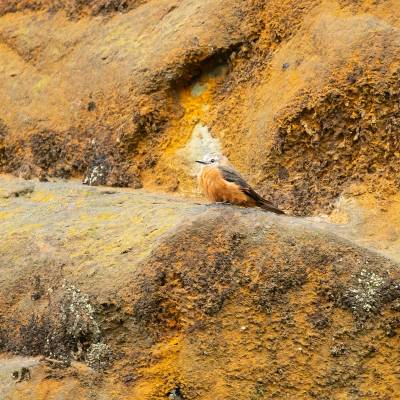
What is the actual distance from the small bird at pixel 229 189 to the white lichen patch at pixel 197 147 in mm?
2615

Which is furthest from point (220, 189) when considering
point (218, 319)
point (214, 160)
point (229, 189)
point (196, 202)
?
point (218, 319)

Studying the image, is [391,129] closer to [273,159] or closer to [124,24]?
[273,159]

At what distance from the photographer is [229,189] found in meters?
12.5

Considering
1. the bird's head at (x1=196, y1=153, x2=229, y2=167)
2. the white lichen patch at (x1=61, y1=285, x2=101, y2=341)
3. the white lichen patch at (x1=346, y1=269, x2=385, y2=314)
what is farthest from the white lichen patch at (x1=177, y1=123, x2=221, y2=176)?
the white lichen patch at (x1=346, y1=269, x2=385, y2=314)

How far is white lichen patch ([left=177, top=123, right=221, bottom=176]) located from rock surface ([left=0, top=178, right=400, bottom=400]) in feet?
13.9

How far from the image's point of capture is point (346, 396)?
9664 mm

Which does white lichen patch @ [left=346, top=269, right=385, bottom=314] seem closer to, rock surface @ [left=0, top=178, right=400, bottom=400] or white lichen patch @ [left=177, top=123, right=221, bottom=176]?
rock surface @ [left=0, top=178, right=400, bottom=400]

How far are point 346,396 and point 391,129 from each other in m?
5.12

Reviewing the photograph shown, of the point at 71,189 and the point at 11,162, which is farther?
the point at 11,162

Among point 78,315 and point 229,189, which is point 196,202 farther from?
point 78,315

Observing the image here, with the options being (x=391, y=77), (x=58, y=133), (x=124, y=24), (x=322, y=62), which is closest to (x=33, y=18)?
(x=124, y=24)

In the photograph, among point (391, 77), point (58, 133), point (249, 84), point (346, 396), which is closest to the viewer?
point (346, 396)

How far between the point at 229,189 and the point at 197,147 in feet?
11.4

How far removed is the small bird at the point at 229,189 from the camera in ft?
40.9
